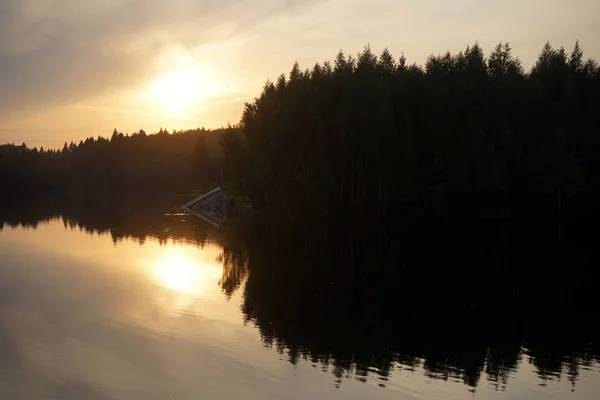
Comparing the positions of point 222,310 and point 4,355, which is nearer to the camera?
point 4,355

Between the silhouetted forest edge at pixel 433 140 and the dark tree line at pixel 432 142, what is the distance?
0.32ft

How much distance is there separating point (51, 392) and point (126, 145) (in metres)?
147

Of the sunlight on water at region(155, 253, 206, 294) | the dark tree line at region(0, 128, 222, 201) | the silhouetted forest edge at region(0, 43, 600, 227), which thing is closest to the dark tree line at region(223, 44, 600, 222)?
the silhouetted forest edge at region(0, 43, 600, 227)

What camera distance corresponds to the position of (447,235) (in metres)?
42.9

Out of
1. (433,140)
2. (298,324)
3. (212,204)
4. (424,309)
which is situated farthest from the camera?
(212,204)

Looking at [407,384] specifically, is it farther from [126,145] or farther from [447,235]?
[126,145]

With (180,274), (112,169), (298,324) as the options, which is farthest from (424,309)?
(112,169)

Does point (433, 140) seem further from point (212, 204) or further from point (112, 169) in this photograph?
point (112, 169)

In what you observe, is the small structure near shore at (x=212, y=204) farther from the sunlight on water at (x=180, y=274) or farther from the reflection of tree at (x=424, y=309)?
the sunlight on water at (x=180, y=274)

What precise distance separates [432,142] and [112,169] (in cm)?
11049

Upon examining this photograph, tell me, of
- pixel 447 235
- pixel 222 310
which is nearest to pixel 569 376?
pixel 222 310

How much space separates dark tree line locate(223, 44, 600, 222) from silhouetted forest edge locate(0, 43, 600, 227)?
0.10 m

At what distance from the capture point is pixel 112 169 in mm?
148125

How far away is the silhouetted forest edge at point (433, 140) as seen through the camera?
51.6 m
